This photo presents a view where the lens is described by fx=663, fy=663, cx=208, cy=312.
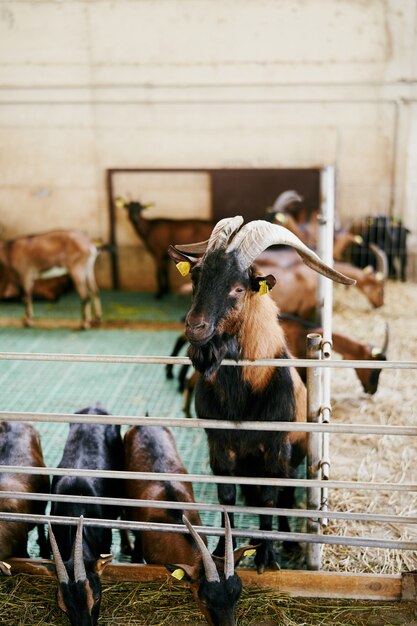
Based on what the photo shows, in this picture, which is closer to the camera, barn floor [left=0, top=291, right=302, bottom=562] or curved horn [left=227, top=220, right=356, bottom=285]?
curved horn [left=227, top=220, right=356, bottom=285]

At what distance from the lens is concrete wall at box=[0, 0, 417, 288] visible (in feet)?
31.6

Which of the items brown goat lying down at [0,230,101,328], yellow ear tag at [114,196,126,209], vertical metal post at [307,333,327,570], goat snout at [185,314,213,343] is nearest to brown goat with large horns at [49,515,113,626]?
goat snout at [185,314,213,343]

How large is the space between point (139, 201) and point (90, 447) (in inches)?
263

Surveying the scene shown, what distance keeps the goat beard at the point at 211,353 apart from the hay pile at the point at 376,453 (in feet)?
5.38

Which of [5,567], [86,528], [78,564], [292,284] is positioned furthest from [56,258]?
[78,564]

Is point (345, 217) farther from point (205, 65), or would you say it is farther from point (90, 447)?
point (90, 447)

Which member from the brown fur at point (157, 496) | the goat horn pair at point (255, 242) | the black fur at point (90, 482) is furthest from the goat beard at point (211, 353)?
the black fur at point (90, 482)

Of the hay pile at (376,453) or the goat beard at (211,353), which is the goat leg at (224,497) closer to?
the hay pile at (376,453)

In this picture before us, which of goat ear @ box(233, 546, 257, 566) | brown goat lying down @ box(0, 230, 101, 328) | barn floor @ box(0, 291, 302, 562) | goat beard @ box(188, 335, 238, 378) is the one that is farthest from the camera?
brown goat lying down @ box(0, 230, 101, 328)

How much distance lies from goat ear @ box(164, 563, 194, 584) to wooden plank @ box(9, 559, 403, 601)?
1.33 feet

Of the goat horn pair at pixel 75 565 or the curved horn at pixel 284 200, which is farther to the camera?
the curved horn at pixel 284 200

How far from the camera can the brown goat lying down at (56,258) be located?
9.02 m

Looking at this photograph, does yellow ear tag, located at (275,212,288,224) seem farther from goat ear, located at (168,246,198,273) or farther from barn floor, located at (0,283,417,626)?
goat ear, located at (168,246,198,273)

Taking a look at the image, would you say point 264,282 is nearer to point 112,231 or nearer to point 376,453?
point 376,453
